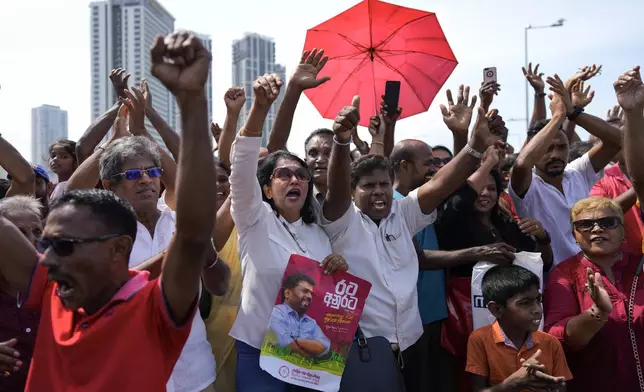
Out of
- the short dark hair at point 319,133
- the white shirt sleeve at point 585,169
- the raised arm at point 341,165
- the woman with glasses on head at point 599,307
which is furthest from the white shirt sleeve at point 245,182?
the white shirt sleeve at point 585,169

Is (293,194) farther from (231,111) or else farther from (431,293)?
(431,293)

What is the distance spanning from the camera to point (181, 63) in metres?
2.14

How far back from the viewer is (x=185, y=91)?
2.15 meters

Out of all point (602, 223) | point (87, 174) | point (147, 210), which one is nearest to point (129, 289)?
point (147, 210)

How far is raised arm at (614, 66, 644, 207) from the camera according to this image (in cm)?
436

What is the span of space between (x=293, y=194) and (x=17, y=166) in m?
1.78

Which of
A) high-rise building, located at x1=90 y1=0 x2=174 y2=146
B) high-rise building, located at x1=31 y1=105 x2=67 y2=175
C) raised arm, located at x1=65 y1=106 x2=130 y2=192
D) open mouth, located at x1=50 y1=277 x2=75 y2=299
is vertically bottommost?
open mouth, located at x1=50 y1=277 x2=75 y2=299

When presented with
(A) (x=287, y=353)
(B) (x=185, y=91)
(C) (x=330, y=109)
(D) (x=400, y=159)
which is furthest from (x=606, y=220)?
(B) (x=185, y=91)

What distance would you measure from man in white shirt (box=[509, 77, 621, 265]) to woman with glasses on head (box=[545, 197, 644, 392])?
0.78 meters

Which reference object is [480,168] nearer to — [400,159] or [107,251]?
[400,159]

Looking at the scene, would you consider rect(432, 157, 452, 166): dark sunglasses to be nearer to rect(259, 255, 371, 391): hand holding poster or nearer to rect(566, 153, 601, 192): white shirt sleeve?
rect(566, 153, 601, 192): white shirt sleeve

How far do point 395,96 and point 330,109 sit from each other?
72cm

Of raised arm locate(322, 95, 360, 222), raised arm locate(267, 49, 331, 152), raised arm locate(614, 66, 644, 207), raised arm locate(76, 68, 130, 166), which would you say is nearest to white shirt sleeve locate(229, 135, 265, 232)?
raised arm locate(322, 95, 360, 222)

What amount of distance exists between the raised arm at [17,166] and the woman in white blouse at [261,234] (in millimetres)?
1552
